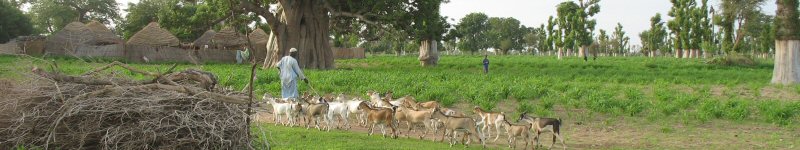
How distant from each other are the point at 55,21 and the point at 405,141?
233ft

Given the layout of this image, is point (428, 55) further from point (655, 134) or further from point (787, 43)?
point (655, 134)

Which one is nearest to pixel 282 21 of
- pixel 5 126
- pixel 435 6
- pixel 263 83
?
pixel 435 6

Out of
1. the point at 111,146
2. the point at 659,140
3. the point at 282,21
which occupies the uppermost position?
the point at 282,21

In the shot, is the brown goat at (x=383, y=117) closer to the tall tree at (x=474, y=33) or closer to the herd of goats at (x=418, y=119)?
the herd of goats at (x=418, y=119)

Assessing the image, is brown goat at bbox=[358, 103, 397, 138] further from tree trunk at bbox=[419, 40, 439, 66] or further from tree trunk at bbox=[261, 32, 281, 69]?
tree trunk at bbox=[419, 40, 439, 66]

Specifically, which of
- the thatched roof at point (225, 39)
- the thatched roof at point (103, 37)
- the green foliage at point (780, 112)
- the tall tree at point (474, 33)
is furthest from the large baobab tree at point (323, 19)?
the tall tree at point (474, 33)

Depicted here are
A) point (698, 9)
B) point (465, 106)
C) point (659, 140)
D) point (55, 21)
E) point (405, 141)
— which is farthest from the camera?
point (55, 21)

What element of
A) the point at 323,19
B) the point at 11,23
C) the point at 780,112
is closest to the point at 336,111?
the point at 780,112

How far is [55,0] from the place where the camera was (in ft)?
241

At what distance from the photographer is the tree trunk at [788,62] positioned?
22.5m

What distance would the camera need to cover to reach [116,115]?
21.6 ft

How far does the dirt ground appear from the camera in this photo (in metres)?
12.8

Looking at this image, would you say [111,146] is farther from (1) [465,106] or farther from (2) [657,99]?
(2) [657,99]

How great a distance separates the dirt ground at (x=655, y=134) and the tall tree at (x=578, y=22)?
48.2 meters
